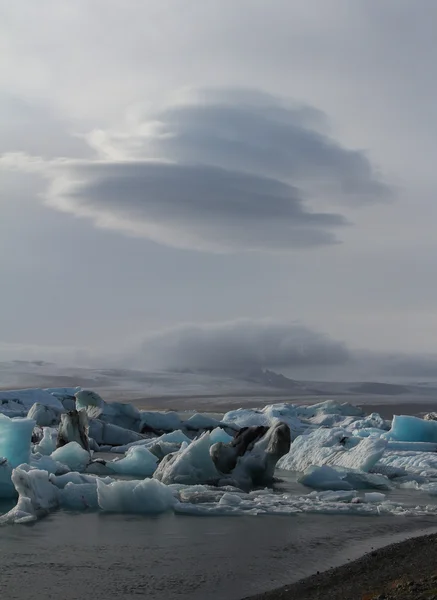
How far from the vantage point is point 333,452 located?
26578 mm

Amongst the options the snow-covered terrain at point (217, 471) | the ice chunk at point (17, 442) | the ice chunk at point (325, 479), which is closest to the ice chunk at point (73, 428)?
the snow-covered terrain at point (217, 471)

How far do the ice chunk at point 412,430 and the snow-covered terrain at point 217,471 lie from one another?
0.05m

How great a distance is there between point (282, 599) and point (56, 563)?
4030 millimetres

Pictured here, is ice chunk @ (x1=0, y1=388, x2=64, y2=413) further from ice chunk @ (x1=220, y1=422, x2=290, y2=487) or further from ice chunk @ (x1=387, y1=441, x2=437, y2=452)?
ice chunk @ (x1=220, y1=422, x2=290, y2=487)

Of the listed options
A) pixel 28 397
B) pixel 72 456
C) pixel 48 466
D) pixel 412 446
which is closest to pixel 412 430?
pixel 412 446

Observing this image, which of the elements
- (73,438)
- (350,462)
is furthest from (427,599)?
(73,438)

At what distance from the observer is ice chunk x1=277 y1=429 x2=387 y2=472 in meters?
24.1

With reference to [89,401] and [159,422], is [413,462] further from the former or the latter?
[89,401]

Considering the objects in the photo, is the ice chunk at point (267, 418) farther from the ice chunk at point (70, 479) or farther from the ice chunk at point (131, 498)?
the ice chunk at point (131, 498)

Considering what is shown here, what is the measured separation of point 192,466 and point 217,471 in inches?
42.6

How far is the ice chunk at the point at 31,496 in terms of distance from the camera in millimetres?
14701

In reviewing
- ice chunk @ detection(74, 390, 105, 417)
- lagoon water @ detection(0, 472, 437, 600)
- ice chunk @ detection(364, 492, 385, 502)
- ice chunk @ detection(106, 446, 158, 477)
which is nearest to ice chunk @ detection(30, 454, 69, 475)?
ice chunk @ detection(106, 446, 158, 477)

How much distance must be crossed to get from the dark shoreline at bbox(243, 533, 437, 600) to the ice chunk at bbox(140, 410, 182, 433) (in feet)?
92.4

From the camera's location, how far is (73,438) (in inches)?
999
